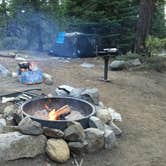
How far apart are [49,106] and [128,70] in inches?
186

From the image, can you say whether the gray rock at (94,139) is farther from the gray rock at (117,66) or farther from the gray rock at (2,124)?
the gray rock at (117,66)

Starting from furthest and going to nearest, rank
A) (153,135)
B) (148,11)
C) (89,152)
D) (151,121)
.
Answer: (148,11)
(151,121)
(153,135)
(89,152)

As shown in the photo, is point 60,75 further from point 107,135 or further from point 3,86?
point 107,135

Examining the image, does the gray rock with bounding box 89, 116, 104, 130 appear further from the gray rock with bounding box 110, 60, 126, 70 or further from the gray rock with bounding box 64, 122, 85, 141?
the gray rock with bounding box 110, 60, 126, 70

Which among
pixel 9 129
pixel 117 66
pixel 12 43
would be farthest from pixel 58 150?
pixel 12 43

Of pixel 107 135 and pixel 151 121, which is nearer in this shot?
pixel 107 135

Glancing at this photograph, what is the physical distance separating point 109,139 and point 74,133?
0.48 m

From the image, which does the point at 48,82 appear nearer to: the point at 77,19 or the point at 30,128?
the point at 30,128

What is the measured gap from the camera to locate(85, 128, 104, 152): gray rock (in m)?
3.55

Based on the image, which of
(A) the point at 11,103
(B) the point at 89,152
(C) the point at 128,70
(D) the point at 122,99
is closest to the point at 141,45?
(C) the point at 128,70

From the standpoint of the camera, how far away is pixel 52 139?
135 inches

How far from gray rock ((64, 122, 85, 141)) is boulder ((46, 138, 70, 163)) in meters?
0.10

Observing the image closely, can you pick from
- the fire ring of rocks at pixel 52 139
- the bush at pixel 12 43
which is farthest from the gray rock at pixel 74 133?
the bush at pixel 12 43

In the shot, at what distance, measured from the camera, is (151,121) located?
4668 mm
